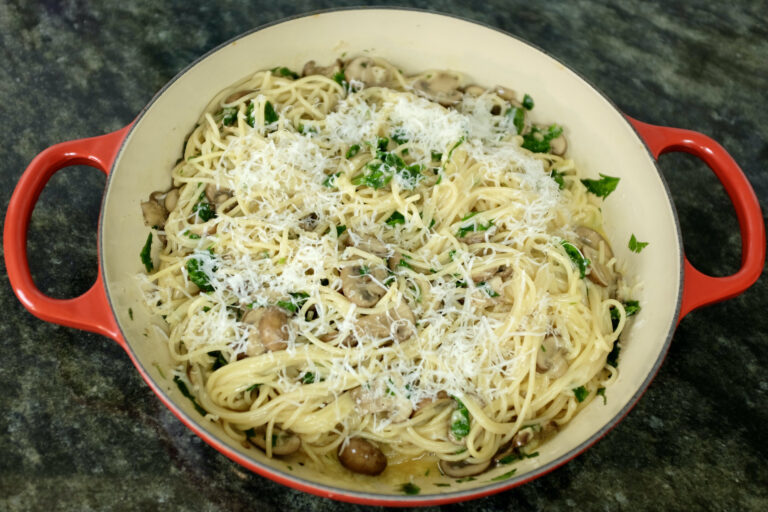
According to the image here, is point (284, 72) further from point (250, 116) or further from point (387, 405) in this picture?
point (387, 405)

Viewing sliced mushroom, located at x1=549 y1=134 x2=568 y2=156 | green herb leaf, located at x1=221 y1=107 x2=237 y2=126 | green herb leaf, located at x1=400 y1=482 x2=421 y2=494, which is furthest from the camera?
sliced mushroom, located at x1=549 y1=134 x2=568 y2=156

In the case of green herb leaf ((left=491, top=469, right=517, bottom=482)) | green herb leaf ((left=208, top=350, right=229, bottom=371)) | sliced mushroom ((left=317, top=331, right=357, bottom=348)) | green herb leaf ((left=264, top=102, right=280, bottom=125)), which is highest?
green herb leaf ((left=264, top=102, right=280, bottom=125))

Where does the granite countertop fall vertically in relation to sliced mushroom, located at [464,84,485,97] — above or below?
below

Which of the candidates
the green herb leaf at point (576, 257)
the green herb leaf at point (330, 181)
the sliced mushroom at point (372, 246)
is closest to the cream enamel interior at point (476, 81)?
the green herb leaf at point (576, 257)

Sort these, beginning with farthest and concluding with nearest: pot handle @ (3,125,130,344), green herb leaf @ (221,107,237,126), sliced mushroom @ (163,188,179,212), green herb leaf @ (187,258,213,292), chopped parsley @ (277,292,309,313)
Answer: green herb leaf @ (221,107,237,126)
sliced mushroom @ (163,188,179,212)
green herb leaf @ (187,258,213,292)
chopped parsley @ (277,292,309,313)
pot handle @ (3,125,130,344)

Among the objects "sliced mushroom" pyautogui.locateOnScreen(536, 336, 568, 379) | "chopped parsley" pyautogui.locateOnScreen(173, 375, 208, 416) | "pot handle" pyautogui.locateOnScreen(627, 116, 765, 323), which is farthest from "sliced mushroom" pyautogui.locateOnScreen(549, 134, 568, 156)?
"chopped parsley" pyautogui.locateOnScreen(173, 375, 208, 416)

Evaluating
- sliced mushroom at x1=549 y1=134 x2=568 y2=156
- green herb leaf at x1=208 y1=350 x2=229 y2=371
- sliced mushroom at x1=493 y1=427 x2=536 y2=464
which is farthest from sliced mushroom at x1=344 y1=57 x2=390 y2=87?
sliced mushroom at x1=493 y1=427 x2=536 y2=464

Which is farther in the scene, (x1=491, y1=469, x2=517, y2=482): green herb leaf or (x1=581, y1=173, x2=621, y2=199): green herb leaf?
(x1=581, y1=173, x2=621, y2=199): green herb leaf

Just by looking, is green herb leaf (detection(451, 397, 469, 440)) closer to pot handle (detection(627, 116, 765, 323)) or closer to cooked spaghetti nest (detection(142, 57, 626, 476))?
cooked spaghetti nest (detection(142, 57, 626, 476))
